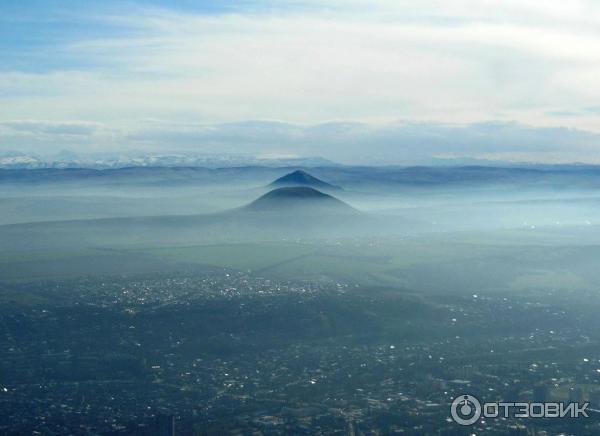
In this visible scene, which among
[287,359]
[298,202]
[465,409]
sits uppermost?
[298,202]

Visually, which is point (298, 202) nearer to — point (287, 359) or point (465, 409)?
point (287, 359)

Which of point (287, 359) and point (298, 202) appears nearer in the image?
point (287, 359)

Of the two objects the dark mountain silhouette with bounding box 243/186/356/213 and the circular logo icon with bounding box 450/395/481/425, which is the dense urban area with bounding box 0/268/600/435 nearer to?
the circular logo icon with bounding box 450/395/481/425

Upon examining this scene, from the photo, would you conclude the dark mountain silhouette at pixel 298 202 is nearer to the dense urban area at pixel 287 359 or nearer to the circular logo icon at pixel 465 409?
the dense urban area at pixel 287 359

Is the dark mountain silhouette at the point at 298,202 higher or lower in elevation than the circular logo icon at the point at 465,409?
higher

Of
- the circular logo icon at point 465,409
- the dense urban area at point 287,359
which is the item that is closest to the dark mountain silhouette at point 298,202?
the dense urban area at point 287,359

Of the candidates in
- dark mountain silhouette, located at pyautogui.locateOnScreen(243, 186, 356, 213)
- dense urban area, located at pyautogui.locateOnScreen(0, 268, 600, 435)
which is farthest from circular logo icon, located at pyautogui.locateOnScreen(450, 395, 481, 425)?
dark mountain silhouette, located at pyautogui.locateOnScreen(243, 186, 356, 213)

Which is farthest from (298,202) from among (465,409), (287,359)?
(465,409)

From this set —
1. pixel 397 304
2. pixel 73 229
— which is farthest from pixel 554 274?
pixel 73 229
